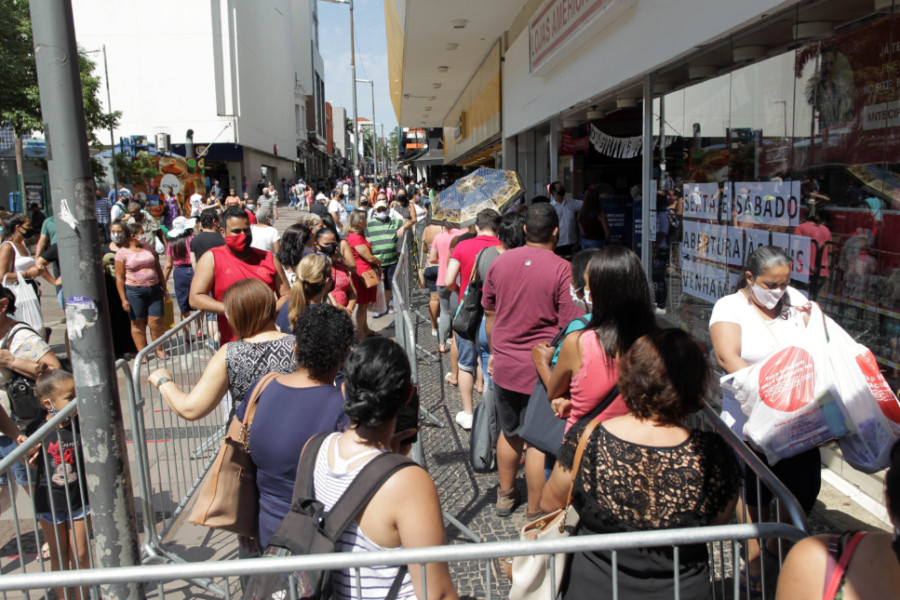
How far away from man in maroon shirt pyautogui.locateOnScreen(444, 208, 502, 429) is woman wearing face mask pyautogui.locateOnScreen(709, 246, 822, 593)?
2220mm

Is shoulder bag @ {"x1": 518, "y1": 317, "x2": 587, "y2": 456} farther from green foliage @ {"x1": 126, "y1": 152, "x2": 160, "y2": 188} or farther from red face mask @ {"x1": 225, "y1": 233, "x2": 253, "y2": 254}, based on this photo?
green foliage @ {"x1": 126, "y1": 152, "x2": 160, "y2": 188}

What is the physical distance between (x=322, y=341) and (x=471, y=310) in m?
2.51

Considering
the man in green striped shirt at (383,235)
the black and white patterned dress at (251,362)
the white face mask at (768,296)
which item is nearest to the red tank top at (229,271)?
the black and white patterned dress at (251,362)

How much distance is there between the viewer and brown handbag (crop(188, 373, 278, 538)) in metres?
2.74

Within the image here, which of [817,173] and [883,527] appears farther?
[817,173]

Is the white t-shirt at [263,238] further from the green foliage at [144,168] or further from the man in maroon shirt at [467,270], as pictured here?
the green foliage at [144,168]

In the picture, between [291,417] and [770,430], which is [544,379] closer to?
[770,430]

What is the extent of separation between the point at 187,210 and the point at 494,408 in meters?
24.4

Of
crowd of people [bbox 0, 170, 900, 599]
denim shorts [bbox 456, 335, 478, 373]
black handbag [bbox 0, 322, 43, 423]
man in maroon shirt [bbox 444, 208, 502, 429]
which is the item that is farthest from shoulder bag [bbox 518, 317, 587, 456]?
black handbag [bbox 0, 322, 43, 423]

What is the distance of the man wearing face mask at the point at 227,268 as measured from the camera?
4.92 metres

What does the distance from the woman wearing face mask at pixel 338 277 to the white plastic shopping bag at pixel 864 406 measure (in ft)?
12.3

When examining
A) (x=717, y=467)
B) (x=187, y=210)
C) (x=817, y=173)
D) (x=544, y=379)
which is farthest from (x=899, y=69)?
(x=187, y=210)

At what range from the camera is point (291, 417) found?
8.35ft

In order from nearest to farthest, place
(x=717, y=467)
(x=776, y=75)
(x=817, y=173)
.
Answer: (x=717, y=467)
(x=817, y=173)
(x=776, y=75)
